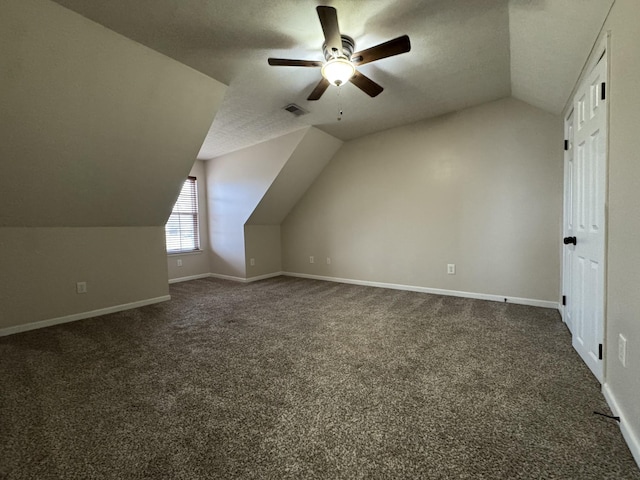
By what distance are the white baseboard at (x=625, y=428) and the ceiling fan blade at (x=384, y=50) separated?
2.31 meters

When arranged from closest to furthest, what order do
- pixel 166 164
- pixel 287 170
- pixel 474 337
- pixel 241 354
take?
pixel 241 354 < pixel 474 337 < pixel 166 164 < pixel 287 170

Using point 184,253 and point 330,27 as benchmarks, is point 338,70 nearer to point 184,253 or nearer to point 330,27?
point 330,27

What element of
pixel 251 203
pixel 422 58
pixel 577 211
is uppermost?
pixel 422 58

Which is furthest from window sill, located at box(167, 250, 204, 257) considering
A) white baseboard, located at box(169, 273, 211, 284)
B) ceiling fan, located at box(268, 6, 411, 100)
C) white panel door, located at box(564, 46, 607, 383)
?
white panel door, located at box(564, 46, 607, 383)

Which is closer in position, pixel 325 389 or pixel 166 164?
pixel 325 389

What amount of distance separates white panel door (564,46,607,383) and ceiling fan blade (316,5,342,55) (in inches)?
61.1

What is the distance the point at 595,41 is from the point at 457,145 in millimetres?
1825

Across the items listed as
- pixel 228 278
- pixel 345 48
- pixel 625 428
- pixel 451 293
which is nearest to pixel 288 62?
pixel 345 48

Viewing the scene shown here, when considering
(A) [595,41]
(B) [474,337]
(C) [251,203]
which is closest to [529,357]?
(B) [474,337]

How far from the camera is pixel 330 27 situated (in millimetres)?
1657

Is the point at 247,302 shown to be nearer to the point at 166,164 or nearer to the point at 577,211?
the point at 166,164

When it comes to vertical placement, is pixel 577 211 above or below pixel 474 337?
above

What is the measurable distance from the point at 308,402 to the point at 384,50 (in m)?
2.32

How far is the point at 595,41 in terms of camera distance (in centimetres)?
172
